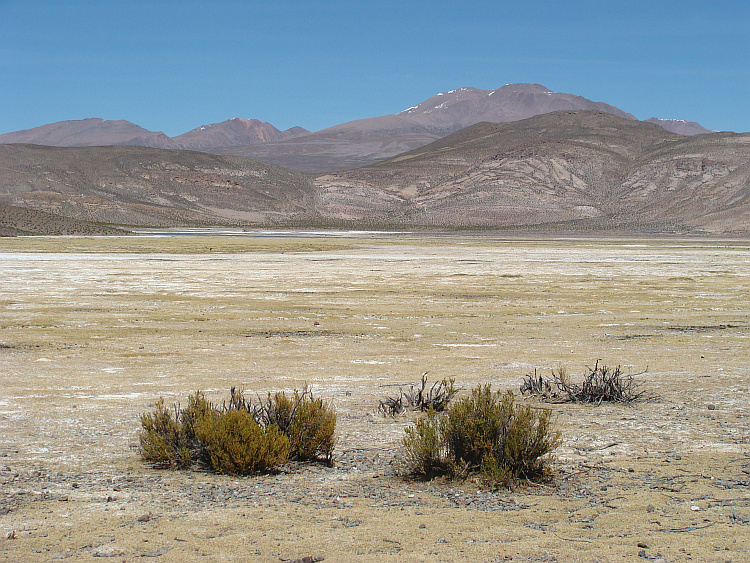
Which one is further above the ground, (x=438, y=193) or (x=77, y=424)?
(x=438, y=193)

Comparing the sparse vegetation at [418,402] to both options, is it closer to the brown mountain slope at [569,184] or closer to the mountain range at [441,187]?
the mountain range at [441,187]

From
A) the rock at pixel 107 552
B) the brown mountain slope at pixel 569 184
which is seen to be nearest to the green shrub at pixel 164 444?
the rock at pixel 107 552

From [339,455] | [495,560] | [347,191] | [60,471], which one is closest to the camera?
[495,560]

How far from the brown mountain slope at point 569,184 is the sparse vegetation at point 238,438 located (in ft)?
343

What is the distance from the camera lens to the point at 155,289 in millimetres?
24828

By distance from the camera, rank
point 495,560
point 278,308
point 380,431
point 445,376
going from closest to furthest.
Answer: point 495,560, point 380,431, point 445,376, point 278,308

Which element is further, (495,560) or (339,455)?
(339,455)

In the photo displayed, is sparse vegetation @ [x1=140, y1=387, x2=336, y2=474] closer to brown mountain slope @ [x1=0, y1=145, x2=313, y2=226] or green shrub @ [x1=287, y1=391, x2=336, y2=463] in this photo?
green shrub @ [x1=287, y1=391, x2=336, y2=463]

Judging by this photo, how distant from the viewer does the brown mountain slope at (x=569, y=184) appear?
122812mm

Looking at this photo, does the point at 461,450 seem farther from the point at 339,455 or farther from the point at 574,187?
the point at 574,187

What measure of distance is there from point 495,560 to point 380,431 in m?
3.41

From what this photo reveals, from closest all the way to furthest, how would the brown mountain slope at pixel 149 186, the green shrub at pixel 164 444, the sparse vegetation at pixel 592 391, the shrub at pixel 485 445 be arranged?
the shrub at pixel 485 445 → the green shrub at pixel 164 444 → the sparse vegetation at pixel 592 391 → the brown mountain slope at pixel 149 186

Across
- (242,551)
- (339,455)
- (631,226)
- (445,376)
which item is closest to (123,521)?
(242,551)

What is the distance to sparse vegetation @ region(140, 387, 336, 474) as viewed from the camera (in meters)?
6.65
